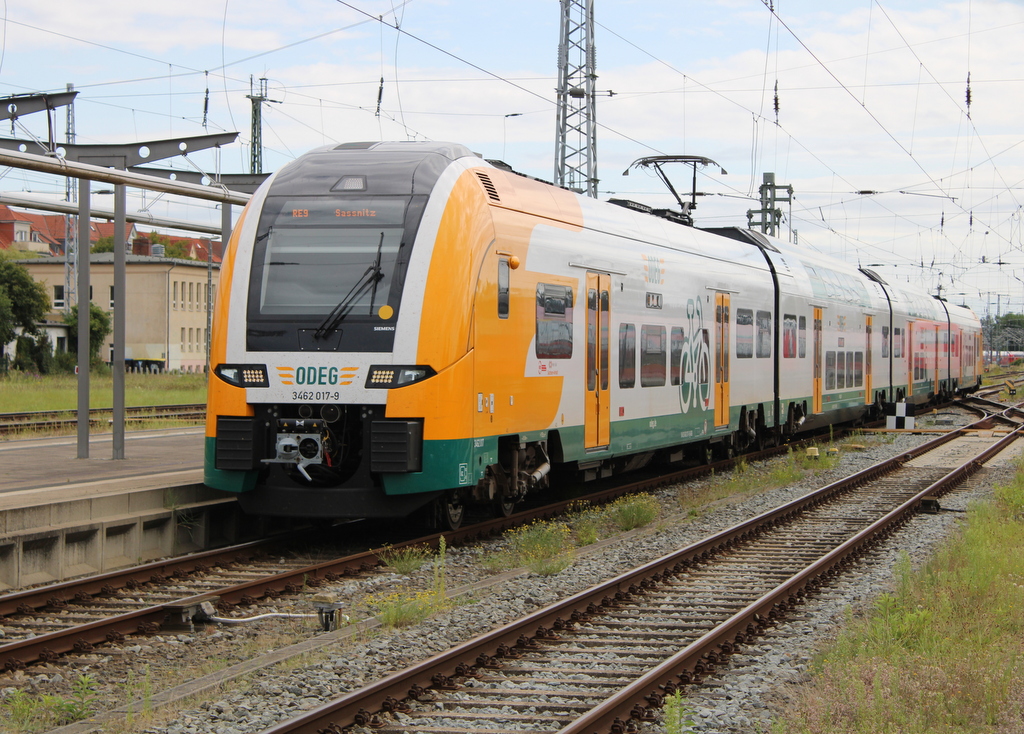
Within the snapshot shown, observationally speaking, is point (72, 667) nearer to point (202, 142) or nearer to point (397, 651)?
point (397, 651)

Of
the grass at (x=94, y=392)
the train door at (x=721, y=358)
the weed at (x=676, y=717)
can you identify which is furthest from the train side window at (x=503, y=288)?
the grass at (x=94, y=392)

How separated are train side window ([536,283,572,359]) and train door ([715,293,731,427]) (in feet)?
18.9

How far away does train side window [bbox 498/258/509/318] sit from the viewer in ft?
37.1

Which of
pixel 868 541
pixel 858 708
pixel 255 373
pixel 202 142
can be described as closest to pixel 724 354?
pixel 868 541

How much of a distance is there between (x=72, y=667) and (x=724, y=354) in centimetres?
1316

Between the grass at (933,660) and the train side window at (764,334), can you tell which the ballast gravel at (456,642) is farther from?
the train side window at (764,334)

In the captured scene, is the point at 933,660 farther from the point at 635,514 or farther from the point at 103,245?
the point at 103,245

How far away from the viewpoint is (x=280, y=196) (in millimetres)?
10977

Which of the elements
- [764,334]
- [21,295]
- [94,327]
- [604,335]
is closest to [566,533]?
[604,335]

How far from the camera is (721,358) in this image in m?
18.4

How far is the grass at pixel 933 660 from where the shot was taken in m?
5.88

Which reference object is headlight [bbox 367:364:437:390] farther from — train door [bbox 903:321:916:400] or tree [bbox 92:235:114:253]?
tree [bbox 92:235:114:253]

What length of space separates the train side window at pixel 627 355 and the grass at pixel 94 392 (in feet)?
56.4

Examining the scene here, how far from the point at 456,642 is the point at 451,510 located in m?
4.08
